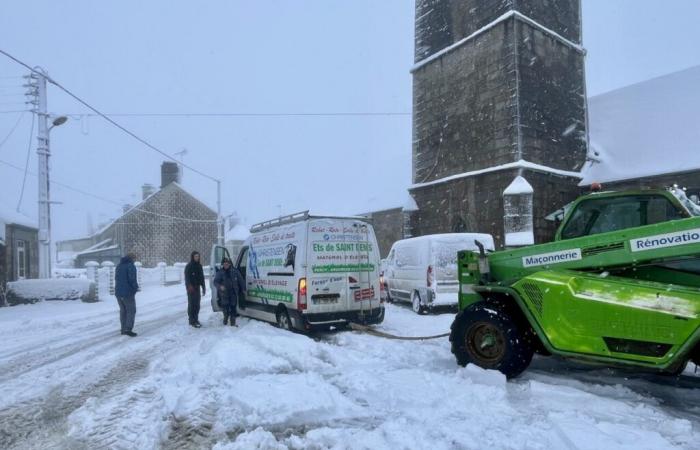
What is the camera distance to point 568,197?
1961 cm

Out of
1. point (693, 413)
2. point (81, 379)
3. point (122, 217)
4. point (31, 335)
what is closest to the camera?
point (693, 413)

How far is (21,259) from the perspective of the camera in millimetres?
22312

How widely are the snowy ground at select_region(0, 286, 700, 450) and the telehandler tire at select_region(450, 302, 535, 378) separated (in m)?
0.21

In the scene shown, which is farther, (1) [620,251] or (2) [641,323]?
(1) [620,251]

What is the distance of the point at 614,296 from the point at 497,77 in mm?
15826

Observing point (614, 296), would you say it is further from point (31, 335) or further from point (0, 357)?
point (31, 335)

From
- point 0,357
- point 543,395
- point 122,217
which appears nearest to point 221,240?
point 122,217

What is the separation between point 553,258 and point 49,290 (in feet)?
58.8

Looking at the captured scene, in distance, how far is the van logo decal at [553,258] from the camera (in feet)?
17.9

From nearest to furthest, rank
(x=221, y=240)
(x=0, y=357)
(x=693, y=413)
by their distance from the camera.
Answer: (x=693, y=413) < (x=0, y=357) < (x=221, y=240)

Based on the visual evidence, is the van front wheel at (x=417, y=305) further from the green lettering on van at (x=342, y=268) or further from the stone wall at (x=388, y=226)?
the stone wall at (x=388, y=226)

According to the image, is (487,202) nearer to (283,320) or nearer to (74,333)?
(283,320)

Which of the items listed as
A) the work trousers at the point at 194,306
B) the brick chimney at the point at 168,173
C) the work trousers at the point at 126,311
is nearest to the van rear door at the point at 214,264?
the work trousers at the point at 194,306

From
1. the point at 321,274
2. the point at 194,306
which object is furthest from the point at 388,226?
the point at 321,274
